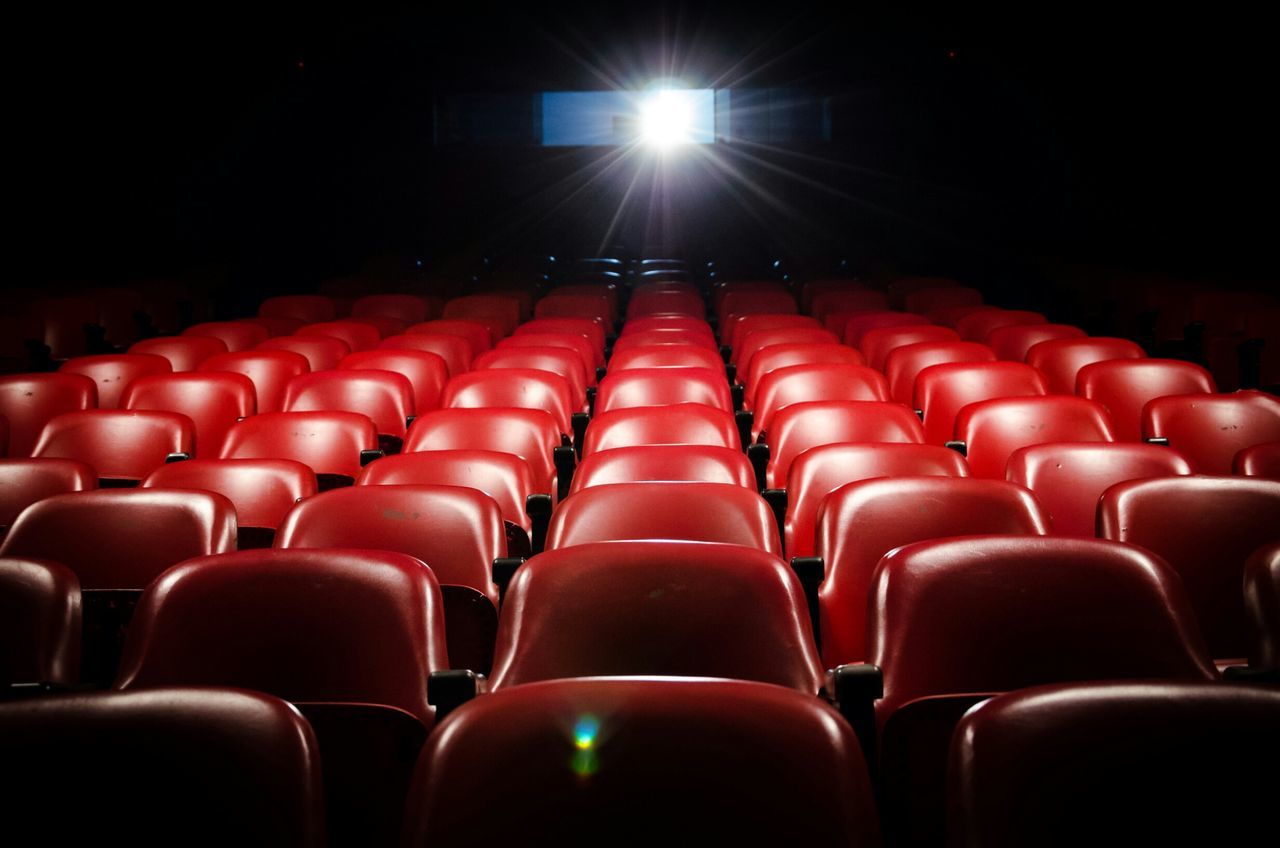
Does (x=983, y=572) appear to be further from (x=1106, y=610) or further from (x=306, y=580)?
(x=306, y=580)

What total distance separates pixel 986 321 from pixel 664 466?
3846mm

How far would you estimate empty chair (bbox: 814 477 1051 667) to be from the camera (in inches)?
93.7

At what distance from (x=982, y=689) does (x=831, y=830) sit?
802 mm

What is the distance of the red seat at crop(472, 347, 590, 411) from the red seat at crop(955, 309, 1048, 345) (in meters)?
2.45

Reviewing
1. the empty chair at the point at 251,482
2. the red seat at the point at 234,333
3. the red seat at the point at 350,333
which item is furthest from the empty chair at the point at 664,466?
the red seat at the point at 234,333

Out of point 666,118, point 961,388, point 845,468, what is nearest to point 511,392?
point 845,468

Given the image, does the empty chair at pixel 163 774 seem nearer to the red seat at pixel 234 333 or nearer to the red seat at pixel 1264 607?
the red seat at pixel 1264 607

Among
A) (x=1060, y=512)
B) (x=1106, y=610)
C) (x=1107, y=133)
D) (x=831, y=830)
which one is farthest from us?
(x=1107, y=133)

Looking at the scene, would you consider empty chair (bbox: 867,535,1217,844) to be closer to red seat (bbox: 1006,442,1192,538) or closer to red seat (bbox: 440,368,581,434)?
red seat (bbox: 1006,442,1192,538)

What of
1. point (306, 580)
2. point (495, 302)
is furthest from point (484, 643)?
point (495, 302)

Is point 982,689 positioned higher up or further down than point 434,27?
further down

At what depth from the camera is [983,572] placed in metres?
1.86

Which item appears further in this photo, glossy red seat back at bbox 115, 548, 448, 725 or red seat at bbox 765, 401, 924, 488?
A: red seat at bbox 765, 401, 924, 488

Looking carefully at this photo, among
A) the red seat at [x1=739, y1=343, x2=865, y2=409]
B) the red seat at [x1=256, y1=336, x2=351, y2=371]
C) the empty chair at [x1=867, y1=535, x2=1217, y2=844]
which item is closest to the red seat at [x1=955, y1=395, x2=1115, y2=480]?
the red seat at [x1=739, y1=343, x2=865, y2=409]
